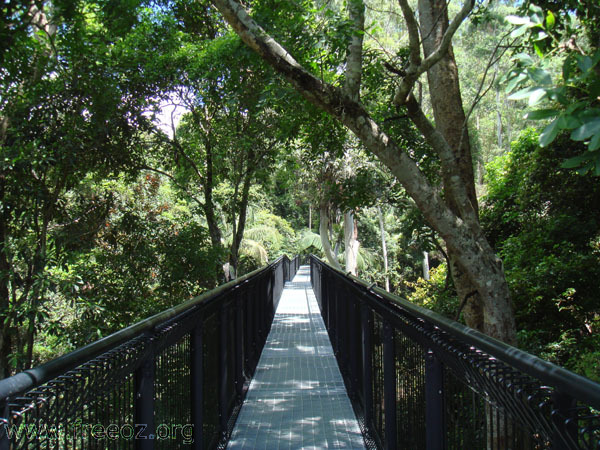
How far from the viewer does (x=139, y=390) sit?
2545 mm

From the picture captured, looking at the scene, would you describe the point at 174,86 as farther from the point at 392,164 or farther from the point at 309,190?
the point at 309,190

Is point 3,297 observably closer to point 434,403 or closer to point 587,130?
point 434,403

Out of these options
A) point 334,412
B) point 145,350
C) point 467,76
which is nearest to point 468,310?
point 334,412

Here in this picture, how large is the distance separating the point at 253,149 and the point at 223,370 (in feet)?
26.9

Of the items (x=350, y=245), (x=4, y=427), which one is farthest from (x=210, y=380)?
(x=350, y=245)

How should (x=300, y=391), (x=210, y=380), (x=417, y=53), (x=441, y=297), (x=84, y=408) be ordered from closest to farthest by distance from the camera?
(x=84, y=408), (x=210, y=380), (x=417, y=53), (x=300, y=391), (x=441, y=297)

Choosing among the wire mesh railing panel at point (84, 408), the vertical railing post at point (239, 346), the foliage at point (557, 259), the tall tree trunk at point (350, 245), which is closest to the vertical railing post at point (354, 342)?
the vertical railing post at point (239, 346)

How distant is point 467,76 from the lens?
134ft

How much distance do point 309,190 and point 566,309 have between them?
12751 millimetres

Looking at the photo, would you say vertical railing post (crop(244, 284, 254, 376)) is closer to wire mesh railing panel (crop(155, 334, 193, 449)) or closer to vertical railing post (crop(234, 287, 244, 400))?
vertical railing post (crop(234, 287, 244, 400))

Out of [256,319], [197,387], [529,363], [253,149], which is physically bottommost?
[197,387]

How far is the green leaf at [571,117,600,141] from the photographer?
155 cm

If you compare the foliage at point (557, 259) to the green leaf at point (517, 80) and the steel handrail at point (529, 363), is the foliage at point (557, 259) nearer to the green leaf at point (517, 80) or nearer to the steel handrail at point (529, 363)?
the steel handrail at point (529, 363)

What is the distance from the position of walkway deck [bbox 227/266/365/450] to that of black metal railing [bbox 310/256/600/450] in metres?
0.33
